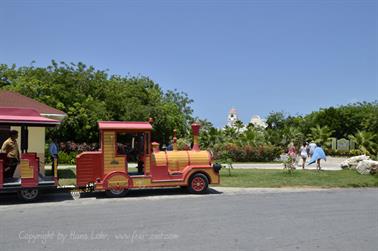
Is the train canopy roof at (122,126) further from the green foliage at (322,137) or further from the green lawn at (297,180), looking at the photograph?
the green foliage at (322,137)

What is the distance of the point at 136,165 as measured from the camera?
14.8 m

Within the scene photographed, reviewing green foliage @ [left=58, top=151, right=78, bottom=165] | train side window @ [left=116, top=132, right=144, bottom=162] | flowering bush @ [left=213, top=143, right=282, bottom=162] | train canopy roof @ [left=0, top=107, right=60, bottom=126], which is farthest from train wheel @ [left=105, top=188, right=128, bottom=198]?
flowering bush @ [left=213, top=143, right=282, bottom=162]

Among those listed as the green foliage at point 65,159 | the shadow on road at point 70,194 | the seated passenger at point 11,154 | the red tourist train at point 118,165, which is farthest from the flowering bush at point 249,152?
the seated passenger at point 11,154

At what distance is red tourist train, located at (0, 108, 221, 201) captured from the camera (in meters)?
13.0

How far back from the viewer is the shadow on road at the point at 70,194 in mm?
13402

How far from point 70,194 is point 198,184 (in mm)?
4323

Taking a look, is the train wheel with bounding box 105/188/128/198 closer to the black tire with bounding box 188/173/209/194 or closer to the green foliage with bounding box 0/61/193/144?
the black tire with bounding box 188/173/209/194

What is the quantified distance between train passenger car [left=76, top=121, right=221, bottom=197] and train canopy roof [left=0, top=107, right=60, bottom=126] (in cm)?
159

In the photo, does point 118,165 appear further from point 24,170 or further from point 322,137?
point 322,137

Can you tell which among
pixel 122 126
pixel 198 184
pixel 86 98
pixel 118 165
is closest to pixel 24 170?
pixel 118 165

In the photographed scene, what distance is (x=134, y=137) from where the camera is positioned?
47.0ft

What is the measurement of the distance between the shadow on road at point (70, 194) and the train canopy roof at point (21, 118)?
2.35 meters

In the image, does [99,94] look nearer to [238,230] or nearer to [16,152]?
[16,152]

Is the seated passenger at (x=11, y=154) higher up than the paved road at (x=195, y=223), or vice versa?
the seated passenger at (x=11, y=154)
